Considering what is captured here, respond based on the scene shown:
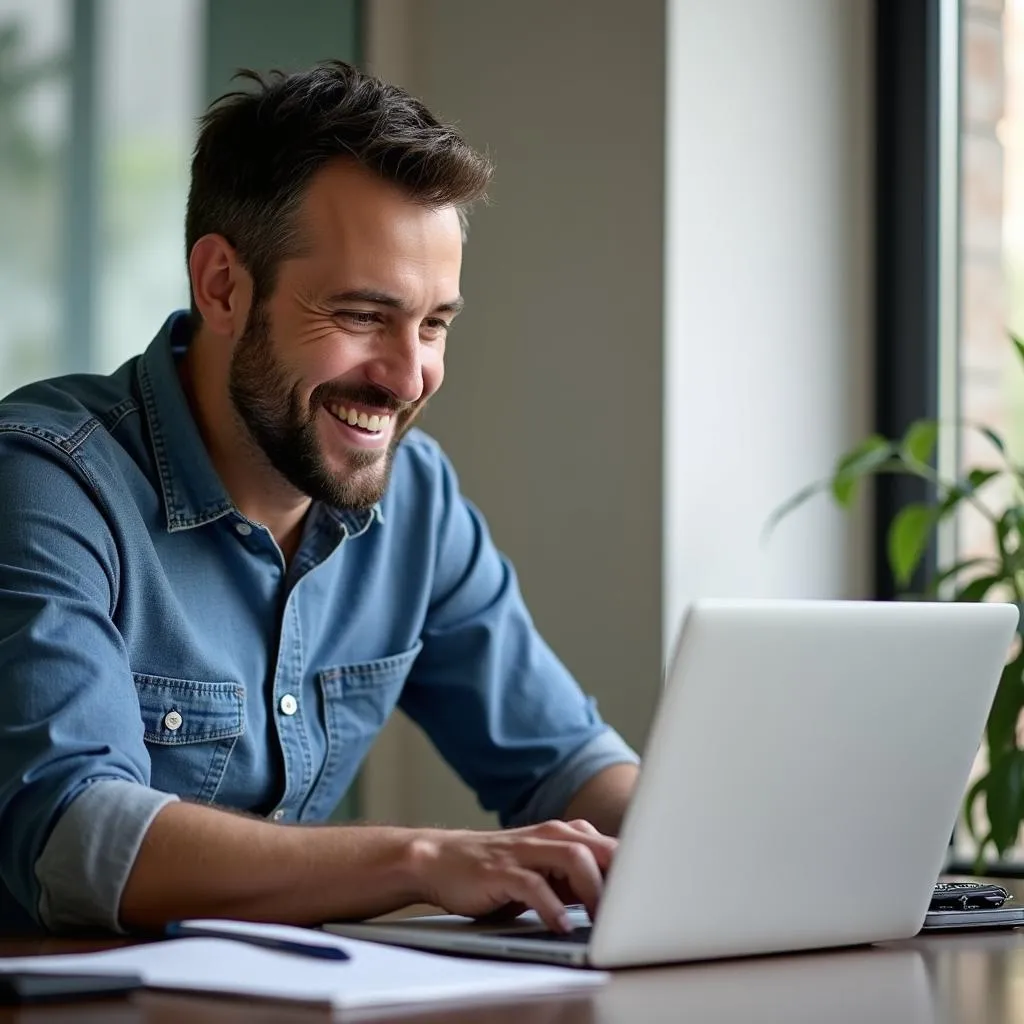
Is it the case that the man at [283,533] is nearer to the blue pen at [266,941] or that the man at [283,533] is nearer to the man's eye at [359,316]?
the man's eye at [359,316]

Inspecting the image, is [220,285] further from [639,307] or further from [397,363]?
[639,307]

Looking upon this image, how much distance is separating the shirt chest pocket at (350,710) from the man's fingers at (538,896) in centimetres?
69

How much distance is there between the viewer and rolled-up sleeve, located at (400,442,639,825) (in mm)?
1869

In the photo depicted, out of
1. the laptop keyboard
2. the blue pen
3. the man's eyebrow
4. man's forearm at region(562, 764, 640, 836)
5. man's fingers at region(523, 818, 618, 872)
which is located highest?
the man's eyebrow

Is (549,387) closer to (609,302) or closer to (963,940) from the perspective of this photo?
(609,302)

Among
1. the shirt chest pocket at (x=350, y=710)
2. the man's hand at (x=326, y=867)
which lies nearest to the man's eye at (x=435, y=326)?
the shirt chest pocket at (x=350, y=710)

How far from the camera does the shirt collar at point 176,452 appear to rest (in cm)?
168

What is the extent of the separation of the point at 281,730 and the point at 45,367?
1.10 m

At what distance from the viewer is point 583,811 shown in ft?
5.77

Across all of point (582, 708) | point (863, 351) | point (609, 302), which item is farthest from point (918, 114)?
point (582, 708)

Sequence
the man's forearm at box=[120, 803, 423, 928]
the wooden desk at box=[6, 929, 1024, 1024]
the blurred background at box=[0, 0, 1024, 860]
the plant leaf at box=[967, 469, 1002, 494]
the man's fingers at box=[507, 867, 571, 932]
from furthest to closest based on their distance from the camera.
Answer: the blurred background at box=[0, 0, 1024, 860] < the plant leaf at box=[967, 469, 1002, 494] < the man's forearm at box=[120, 803, 423, 928] < the man's fingers at box=[507, 867, 571, 932] < the wooden desk at box=[6, 929, 1024, 1024]

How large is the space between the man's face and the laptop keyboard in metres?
0.73

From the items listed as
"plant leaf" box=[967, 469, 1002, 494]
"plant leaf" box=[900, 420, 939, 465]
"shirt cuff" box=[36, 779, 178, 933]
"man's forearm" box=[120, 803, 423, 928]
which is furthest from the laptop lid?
"plant leaf" box=[900, 420, 939, 465]

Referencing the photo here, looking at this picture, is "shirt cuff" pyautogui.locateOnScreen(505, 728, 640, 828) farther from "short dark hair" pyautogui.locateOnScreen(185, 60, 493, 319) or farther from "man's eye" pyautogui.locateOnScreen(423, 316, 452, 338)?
"short dark hair" pyautogui.locateOnScreen(185, 60, 493, 319)
